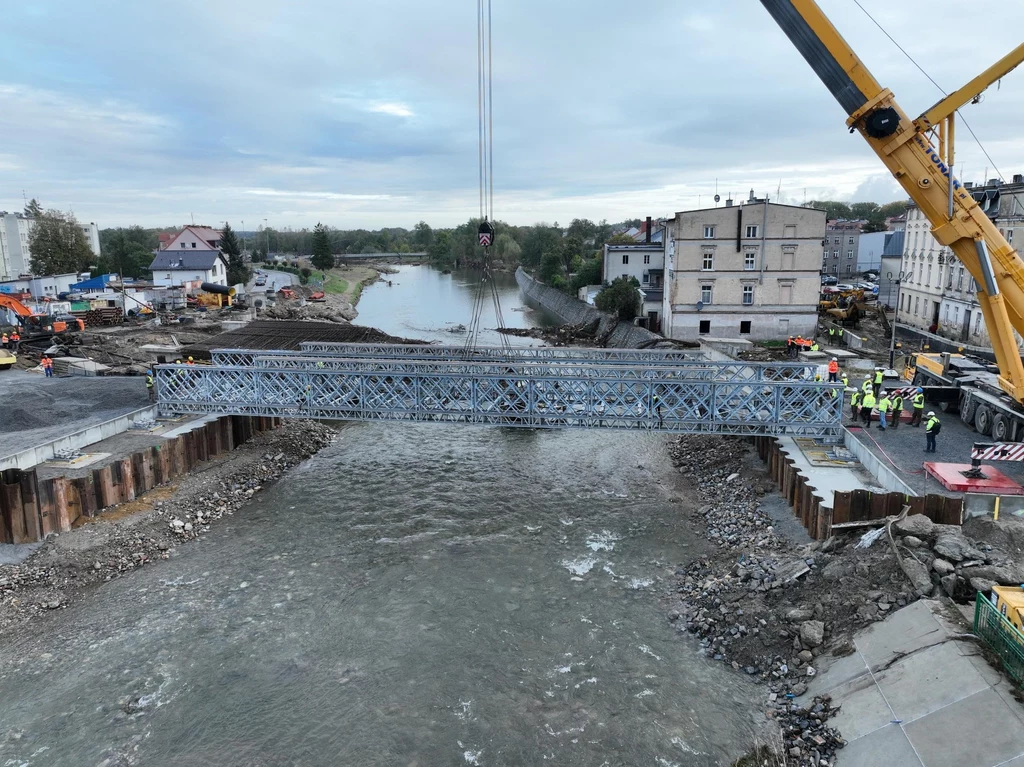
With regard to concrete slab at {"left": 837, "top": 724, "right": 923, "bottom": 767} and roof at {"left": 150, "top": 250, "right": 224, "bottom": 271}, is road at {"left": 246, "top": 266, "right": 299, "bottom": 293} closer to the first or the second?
roof at {"left": 150, "top": 250, "right": 224, "bottom": 271}

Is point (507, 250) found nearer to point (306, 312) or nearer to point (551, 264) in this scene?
point (551, 264)

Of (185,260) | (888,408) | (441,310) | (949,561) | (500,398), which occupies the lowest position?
(949,561)

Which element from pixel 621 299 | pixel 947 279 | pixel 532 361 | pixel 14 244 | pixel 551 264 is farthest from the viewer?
pixel 551 264

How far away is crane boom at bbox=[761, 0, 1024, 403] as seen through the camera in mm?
17281

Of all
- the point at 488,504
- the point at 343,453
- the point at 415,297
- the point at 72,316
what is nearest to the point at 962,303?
the point at 488,504

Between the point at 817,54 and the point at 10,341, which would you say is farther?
the point at 10,341

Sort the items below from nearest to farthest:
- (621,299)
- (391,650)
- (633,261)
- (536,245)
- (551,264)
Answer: (391,650)
(621,299)
(633,261)
(551,264)
(536,245)

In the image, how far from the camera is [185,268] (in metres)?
63.8

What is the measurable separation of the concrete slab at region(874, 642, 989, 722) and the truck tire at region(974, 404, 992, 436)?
12.0 meters

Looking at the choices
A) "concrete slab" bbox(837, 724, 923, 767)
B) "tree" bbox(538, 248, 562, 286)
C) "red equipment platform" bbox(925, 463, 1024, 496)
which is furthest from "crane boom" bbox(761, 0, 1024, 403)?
"tree" bbox(538, 248, 562, 286)

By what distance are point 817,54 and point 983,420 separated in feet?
39.0

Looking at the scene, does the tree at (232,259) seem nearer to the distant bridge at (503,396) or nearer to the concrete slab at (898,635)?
the distant bridge at (503,396)

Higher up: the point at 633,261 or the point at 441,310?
the point at 633,261

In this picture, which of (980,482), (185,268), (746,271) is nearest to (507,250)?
(185,268)
